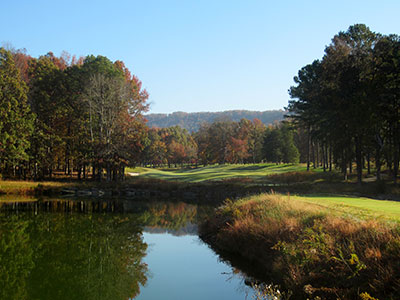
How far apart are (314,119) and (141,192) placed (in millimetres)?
22738

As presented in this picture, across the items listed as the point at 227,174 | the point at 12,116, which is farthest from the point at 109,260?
the point at 227,174

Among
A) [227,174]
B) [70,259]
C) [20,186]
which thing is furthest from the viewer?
[227,174]

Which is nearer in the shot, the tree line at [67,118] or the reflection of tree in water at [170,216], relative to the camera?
the reflection of tree in water at [170,216]

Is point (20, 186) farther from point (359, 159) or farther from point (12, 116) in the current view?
Answer: point (359, 159)

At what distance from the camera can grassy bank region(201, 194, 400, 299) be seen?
25.1ft

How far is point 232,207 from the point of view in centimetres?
1802

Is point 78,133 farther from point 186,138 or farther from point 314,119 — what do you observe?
point 186,138

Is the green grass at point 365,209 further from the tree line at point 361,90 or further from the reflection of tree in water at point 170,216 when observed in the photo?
the tree line at point 361,90

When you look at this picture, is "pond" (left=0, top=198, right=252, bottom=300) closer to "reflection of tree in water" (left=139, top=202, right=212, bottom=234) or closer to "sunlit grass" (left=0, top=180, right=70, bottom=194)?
"reflection of tree in water" (left=139, top=202, right=212, bottom=234)

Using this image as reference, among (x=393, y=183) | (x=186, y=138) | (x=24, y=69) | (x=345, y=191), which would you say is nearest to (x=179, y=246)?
(x=345, y=191)

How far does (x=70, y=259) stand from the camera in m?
13.6

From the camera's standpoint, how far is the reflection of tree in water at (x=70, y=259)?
10.2m

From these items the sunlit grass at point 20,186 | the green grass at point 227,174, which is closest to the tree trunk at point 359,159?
the green grass at point 227,174

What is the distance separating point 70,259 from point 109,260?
1.50m
